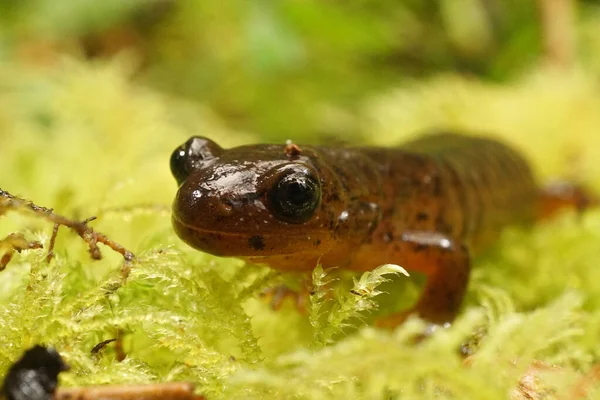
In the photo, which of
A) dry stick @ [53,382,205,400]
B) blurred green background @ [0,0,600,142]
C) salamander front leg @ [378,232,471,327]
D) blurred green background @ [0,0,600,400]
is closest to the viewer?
dry stick @ [53,382,205,400]

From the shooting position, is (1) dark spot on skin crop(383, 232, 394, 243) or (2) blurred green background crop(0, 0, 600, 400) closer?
(2) blurred green background crop(0, 0, 600, 400)

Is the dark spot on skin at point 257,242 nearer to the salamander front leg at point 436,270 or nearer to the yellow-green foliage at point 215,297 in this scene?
the yellow-green foliage at point 215,297

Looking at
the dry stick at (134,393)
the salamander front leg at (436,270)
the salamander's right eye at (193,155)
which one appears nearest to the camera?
the dry stick at (134,393)

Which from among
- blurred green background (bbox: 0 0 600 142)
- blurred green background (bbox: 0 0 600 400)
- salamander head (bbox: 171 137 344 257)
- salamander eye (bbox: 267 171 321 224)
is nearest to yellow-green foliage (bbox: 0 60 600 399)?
blurred green background (bbox: 0 0 600 400)

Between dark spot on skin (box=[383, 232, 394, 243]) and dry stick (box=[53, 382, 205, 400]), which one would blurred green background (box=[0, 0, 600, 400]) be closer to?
dry stick (box=[53, 382, 205, 400])

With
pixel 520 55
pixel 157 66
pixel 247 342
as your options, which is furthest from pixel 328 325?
pixel 157 66

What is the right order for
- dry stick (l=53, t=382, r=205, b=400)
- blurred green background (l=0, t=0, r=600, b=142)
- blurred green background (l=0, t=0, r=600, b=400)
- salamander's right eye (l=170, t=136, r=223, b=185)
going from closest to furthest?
dry stick (l=53, t=382, r=205, b=400), blurred green background (l=0, t=0, r=600, b=400), salamander's right eye (l=170, t=136, r=223, b=185), blurred green background (l=0, t=0, r=600, b=142)

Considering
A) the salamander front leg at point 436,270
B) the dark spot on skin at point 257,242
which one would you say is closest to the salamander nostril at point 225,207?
the dark spot on skin at point 257,242

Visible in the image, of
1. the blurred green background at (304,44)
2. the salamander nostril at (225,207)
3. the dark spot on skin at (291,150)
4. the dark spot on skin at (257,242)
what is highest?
the blurred green background at (304,44)

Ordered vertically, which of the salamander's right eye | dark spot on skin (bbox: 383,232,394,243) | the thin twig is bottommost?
the thin twig
